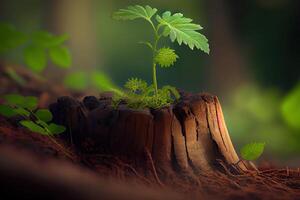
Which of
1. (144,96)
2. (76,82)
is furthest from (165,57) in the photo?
(76,82)

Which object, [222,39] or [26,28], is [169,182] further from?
[26,28]

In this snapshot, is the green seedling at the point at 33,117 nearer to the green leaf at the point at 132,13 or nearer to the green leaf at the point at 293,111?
the green leaf at the point at 132,13

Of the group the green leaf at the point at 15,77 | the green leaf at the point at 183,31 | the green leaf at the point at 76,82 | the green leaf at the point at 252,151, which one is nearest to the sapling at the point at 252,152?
the green leaf at the point at 252,151

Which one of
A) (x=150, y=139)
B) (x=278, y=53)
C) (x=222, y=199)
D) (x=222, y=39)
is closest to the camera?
(x=222, y=199)

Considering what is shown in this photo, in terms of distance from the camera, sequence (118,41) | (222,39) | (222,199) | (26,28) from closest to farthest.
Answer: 1. (222,199)
2. (222,39)
3. (26,28)
4. (118,41)

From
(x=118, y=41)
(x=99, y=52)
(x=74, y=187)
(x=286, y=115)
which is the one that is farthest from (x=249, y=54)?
(x=74, y=187)

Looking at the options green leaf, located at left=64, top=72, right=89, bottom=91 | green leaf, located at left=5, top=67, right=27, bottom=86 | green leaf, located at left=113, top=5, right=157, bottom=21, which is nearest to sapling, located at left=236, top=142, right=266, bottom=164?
green leaf, located at left=113, top=5, right=157, bottom=21

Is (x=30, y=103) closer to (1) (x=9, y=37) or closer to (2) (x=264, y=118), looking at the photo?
(1) (x=9, y=37)
